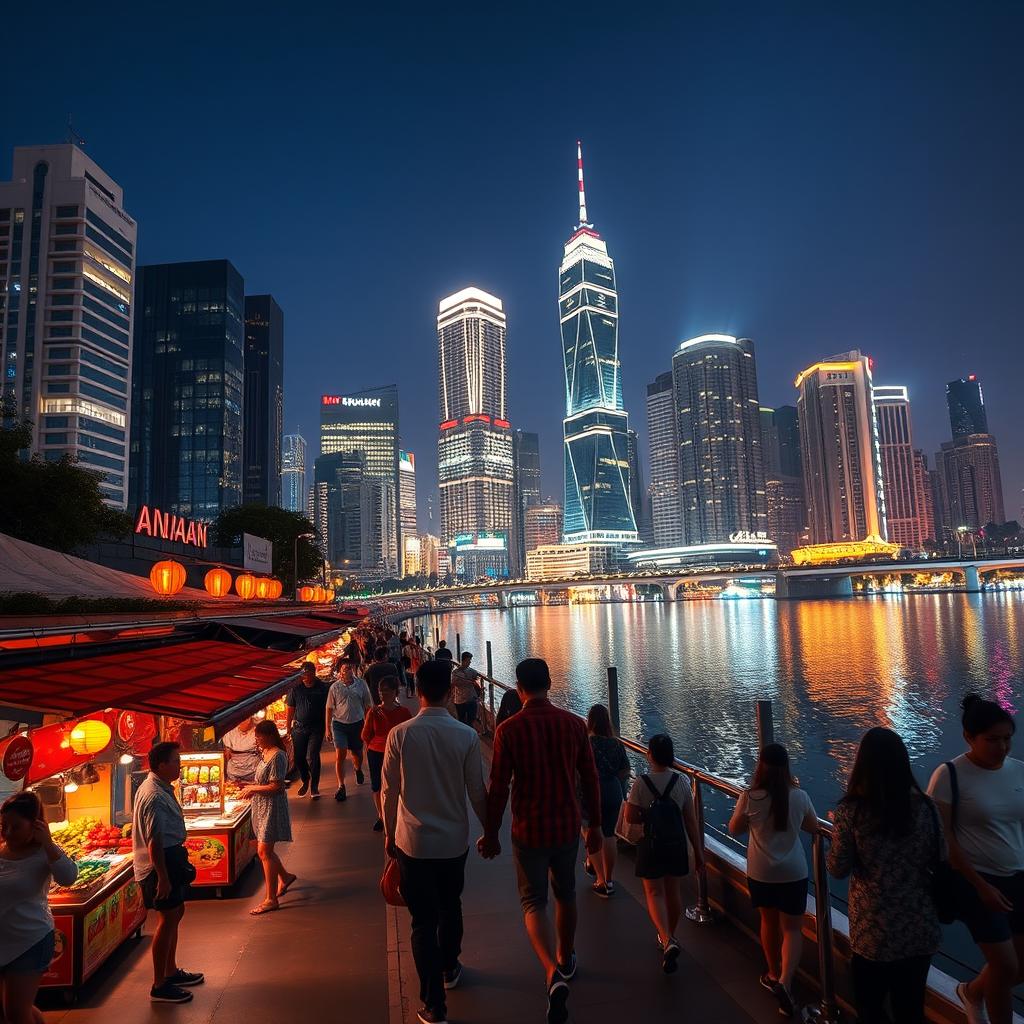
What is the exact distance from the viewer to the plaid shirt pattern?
156 inches

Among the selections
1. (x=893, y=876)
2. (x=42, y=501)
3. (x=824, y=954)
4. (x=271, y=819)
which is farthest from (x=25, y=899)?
(x=42, y=501)

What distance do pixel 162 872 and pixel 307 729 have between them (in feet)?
17.5

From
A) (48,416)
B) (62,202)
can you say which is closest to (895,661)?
(48,416)

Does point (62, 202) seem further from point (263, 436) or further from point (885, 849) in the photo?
point (885, 849)

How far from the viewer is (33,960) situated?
11.4 ft

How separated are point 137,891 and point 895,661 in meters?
42.5

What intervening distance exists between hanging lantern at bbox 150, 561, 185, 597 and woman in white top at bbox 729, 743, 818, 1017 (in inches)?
538

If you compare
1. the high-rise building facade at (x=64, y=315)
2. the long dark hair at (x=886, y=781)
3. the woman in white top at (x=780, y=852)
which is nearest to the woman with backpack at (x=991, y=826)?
the long dark hair at (x=886, y=781)

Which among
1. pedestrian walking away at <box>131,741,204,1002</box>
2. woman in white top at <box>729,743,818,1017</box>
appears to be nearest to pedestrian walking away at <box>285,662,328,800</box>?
pedestrian walking away at <box>131,741,204,1002</box>

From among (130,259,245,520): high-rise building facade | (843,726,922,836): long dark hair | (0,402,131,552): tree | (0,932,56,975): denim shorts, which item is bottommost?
(0,932,56,975): denim shorts

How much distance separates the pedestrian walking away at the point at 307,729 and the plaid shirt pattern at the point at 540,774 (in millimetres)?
6073

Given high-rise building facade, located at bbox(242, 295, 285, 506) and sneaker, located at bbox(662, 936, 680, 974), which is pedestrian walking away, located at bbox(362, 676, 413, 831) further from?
high-rise building facade, located at bbox(242, 295, 285, 506)

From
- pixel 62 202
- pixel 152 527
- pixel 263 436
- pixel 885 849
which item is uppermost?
pixel 62 202

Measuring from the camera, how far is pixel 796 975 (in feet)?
14.3
